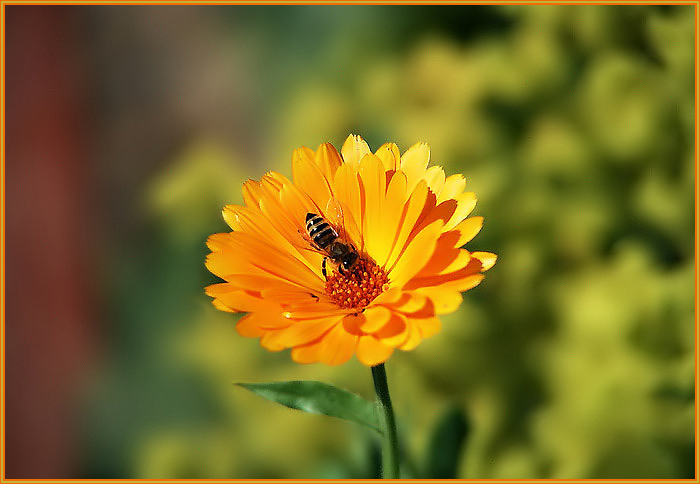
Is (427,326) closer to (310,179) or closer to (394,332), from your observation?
(394,332)

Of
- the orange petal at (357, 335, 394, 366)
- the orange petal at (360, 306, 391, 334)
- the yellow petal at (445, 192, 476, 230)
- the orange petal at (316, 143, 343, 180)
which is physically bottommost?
the orange petal at (357, 335, 394, 366)

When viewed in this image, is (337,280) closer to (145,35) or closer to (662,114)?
(662,114)

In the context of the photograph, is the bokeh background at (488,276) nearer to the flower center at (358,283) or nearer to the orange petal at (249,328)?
the flower center at (358,283)

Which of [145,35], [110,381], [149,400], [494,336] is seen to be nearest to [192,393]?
[149,400]

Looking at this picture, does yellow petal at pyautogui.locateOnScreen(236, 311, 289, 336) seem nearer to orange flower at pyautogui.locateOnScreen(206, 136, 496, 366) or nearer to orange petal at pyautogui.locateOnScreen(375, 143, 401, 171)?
orange flower at pyautogui.locateOnScreen(206, 136, 496, 366)

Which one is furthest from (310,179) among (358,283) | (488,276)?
(488,276)

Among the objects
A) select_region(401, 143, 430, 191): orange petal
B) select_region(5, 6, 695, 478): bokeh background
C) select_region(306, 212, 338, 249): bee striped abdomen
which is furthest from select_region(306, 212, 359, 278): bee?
select_region(5, 6, 695, 478): bokeh background
